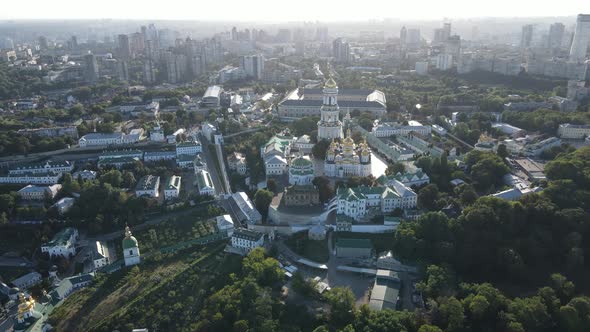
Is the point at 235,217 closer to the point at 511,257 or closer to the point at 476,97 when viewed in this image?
the point at 511,257

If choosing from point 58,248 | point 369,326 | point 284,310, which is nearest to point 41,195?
point 58,248

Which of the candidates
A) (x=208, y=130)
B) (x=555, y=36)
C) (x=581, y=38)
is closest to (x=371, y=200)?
(x=208, y=130)

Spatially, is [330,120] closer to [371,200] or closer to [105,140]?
[371,200]

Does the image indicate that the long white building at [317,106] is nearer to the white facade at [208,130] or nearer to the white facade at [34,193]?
the white facade at [208,130]

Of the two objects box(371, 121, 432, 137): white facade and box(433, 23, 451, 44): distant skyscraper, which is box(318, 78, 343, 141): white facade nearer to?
box(371, 121, 432, 137): white facade

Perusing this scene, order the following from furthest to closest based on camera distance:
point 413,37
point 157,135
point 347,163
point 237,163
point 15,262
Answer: point 413,37
point 157,135
point 237,163
point 347,163
point 15,262

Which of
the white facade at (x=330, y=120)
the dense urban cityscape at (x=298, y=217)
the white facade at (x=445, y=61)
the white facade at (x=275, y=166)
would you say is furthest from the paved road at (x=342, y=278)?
the white facade at (x=445, y=61)
